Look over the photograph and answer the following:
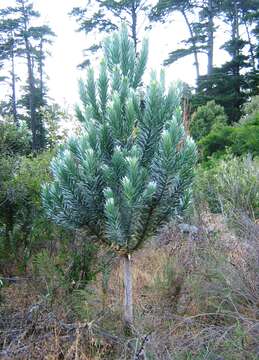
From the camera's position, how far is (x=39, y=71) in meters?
31.0

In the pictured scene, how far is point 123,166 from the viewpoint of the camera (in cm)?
349

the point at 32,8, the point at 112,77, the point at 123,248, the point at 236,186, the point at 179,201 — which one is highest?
the point at 32,8

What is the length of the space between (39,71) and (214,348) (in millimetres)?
30107

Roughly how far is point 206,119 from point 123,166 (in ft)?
47.9

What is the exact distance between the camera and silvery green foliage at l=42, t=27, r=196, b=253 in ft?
11.3

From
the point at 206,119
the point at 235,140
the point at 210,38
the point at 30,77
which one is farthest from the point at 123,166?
the point at 30,77

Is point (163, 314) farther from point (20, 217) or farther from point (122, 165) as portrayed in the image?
point (20, 217)

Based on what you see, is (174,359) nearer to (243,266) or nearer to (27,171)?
(243,266)

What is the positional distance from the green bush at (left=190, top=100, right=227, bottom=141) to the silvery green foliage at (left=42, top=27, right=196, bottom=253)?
1311 centimetres

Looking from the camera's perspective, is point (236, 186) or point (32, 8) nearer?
point (236, 186)

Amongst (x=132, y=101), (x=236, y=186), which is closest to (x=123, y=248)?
(x=132, y=101)

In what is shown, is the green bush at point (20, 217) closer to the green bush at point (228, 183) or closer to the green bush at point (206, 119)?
the green bush at point (228, 183)

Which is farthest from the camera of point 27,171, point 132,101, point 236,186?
point 236,186

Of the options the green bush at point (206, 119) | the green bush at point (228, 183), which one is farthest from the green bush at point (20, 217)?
the green bush at point (206, 119)
